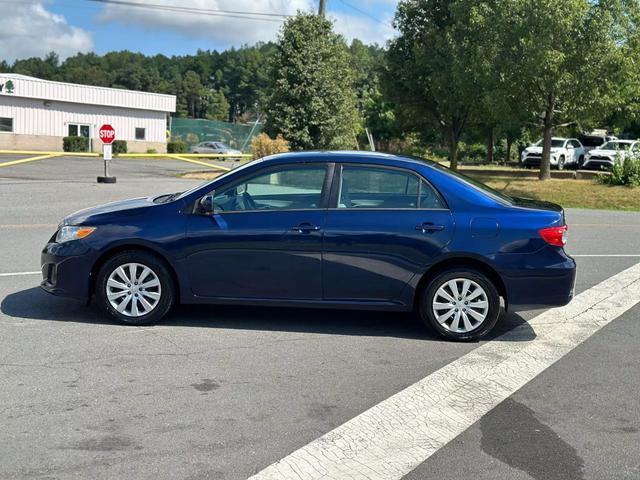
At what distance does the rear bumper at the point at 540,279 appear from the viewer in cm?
640

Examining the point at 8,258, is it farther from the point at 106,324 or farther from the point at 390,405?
the point at 390,405

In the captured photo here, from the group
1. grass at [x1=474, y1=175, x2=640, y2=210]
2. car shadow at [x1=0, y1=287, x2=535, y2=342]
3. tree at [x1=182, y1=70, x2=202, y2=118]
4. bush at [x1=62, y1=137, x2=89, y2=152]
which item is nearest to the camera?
car shadow at [x1=0, y1=287, x2=535, y2=342]

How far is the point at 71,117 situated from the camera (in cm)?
4891

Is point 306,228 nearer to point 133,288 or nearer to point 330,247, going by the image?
point 330,247

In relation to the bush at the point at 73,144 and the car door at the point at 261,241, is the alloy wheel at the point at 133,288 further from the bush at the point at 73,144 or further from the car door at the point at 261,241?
the bush at the point at 73,144

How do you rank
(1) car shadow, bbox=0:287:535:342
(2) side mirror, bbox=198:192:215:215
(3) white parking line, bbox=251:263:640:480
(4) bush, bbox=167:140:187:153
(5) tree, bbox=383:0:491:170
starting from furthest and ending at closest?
(4) bush, bbox=167:140:187:153 → (5) tree, bbox=383:0:491:170 → (1) car shadow, bbox=0:287:535:342 → (2) side mirror, bbox=198:192:215:215 → (3) white parking line, bbox=251:263:640:480

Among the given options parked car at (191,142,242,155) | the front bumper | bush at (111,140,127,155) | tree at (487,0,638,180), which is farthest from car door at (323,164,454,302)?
parked car at (191,142,242,155)

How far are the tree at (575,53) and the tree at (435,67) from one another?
9.93ft

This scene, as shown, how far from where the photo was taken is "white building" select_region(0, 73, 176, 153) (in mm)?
45719

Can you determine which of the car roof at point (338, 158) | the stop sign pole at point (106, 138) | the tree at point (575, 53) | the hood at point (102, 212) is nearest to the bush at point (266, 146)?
the stop sign pole at point (106, 138)

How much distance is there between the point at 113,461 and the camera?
396 cm

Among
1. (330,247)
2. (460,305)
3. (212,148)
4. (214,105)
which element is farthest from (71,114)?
(214,105)

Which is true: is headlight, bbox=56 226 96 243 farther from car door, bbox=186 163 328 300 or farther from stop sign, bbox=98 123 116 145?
stop sign, bbox=98 123 116 145

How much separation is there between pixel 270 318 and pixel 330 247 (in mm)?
1158
